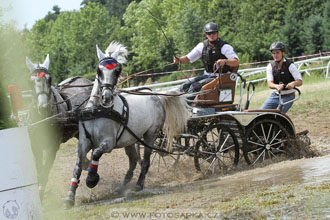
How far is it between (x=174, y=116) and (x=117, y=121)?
133cm

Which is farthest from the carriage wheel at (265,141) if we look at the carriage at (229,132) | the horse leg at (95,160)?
the horse leg at (95,160)

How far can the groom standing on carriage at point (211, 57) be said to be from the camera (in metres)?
8.99

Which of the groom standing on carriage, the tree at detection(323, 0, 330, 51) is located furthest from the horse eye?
the tree at detection(323, 0, 330, 51)

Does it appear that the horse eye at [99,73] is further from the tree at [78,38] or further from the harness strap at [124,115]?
the tree at [78,38]

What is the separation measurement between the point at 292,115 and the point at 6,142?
1017cm

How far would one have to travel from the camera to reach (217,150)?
9094 mm

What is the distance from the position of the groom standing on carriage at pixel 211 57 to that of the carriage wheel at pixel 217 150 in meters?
0.80

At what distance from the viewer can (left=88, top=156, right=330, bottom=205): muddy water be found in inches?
266

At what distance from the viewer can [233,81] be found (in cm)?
912

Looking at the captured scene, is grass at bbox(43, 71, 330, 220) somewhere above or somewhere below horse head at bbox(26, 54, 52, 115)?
below

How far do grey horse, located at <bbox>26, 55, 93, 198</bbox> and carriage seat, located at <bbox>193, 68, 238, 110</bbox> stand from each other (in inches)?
73.0

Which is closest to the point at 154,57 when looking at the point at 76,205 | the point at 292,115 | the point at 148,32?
the point at 148,32

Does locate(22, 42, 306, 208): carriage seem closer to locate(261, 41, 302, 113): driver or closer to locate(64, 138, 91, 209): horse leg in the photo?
locate(64, 138, 91, 209): horse leg

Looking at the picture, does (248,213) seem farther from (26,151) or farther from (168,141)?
(168,141)
